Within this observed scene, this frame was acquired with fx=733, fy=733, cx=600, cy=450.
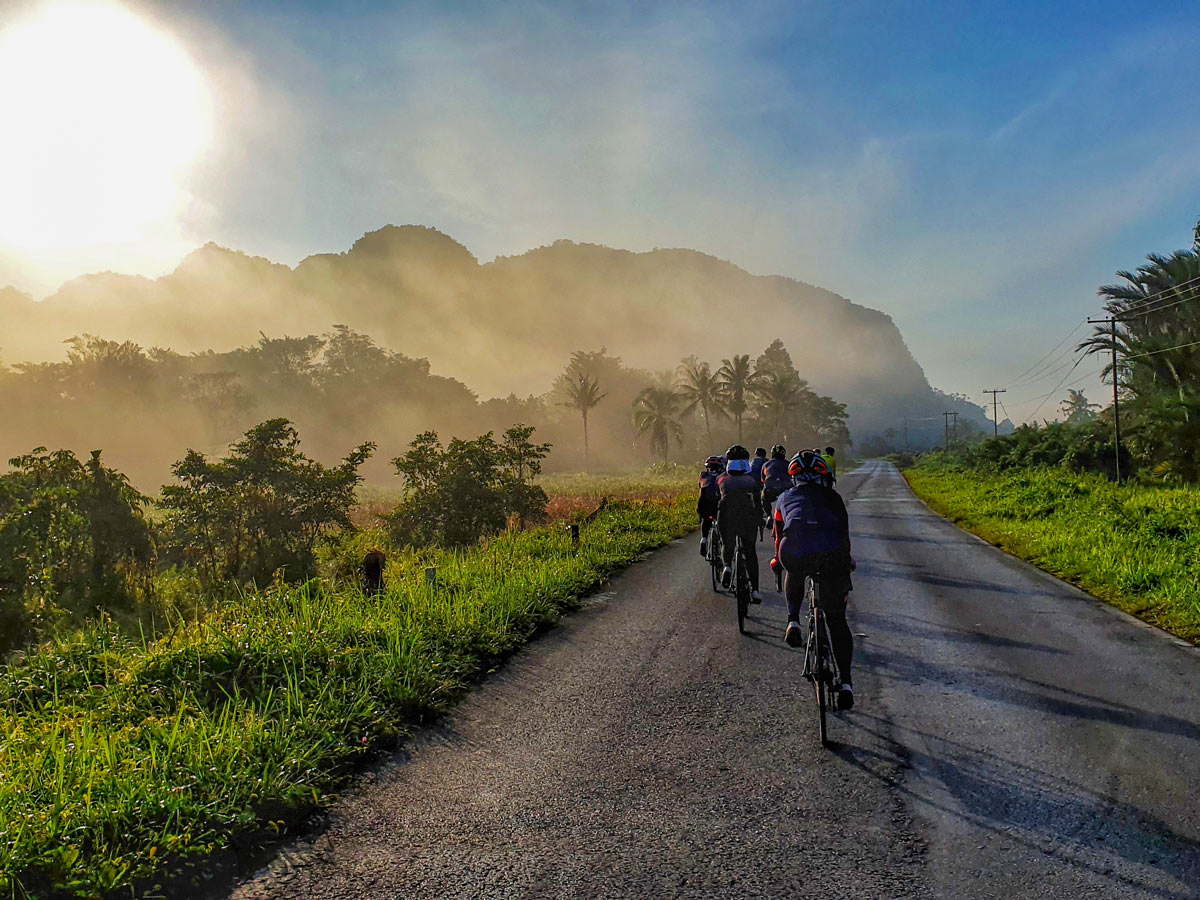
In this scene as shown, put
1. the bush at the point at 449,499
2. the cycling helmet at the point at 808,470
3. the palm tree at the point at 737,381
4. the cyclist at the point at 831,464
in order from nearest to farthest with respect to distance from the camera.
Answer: the cycling helmet at the point at 808,470, the cyclist at the point at 831,464, the bush at the point at 449,499, the palm tree at the point at 737,381

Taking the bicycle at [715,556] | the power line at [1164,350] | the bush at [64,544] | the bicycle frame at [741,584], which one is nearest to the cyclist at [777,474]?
the bicycle at [715,556]

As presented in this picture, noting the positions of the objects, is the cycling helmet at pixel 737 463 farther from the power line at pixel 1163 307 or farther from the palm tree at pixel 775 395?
the palm tree at pixel 775 395

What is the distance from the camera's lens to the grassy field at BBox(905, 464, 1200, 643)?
9801 mm

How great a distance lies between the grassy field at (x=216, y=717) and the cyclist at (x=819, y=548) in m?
3.11

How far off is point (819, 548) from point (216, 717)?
4.70m

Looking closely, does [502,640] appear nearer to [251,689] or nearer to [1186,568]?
[251,689]

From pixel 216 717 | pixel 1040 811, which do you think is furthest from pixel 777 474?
pixel 216 717

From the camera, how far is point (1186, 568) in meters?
10.8

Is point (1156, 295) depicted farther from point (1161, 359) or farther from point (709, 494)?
point (709, 494)

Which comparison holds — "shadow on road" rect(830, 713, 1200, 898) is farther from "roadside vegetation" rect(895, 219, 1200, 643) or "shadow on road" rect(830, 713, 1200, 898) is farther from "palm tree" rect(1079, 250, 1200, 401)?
"palm tree" rect(1079, 250, 1200, 401)

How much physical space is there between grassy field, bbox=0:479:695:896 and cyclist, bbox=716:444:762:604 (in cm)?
256

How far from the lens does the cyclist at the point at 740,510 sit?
8.76 m

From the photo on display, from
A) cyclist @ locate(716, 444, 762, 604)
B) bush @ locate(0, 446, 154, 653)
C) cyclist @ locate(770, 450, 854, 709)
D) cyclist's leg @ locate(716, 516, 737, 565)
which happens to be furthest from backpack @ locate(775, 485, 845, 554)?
bush @ locate(0, 446, 154, 653)

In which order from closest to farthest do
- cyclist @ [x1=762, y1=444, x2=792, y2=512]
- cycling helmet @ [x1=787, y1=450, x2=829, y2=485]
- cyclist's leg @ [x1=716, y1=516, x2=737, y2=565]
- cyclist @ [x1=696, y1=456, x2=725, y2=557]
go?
cycling helmet @ [x1=787, y1=450, x2=829, y2=485] < cyclist's leg @ [x1=716, y1=516, x2=737, y2=565] < cyclist @ [x1=762, y1=444, x2=792, y2=512] < cyclist @ [x1=696, y1=456, x2=725, y2=557]
